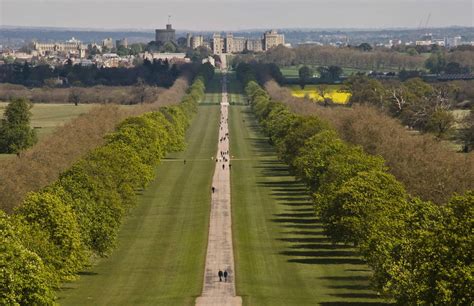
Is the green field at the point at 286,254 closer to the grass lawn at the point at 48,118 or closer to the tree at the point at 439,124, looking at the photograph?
the tree at the point at 439,124

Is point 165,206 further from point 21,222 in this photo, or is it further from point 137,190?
point 21,222

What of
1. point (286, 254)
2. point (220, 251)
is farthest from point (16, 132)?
point (286, 254)

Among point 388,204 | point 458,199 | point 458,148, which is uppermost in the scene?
point 458,199

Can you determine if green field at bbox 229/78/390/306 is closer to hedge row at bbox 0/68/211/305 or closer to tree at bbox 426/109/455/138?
hedge row at bbox 0/68/211/305

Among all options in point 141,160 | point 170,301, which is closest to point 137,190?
point 141,160

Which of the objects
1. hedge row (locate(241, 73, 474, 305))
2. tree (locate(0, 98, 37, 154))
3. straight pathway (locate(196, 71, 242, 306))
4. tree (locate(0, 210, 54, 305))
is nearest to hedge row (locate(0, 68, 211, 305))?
tree (locate(0, 210, 54, 305))

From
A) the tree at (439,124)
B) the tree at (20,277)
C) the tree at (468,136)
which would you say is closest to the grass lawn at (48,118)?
the tree at (439,124)
